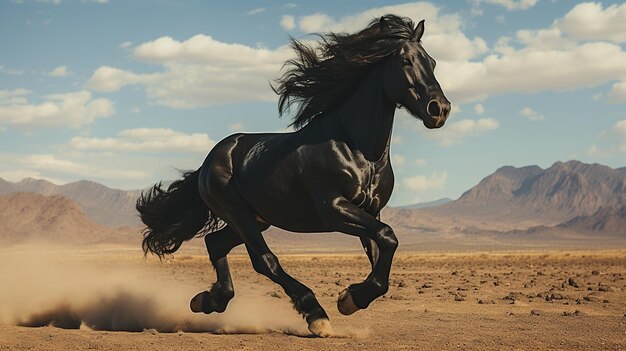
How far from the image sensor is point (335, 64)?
8.85 m

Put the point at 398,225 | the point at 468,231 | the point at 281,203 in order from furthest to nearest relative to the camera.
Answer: the point at 398,225
the point at 468,231
the point at 281,203

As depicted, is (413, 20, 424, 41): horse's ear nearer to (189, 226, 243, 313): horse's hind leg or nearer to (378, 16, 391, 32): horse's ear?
(378, 16, 391, 32): horse's ear

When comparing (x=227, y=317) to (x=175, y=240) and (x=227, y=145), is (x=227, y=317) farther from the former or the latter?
(x=227, y=145)

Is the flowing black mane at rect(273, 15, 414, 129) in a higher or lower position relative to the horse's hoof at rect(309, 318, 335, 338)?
higher

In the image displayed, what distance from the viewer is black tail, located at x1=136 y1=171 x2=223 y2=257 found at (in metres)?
10.5

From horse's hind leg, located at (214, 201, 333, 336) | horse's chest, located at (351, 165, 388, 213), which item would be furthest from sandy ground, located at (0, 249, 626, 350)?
horse's chest, located at (351, 165, 388, 213)

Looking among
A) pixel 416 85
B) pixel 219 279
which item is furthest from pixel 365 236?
pixel 219 279

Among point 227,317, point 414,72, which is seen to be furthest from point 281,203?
point 227,317

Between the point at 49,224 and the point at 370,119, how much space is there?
400 feet

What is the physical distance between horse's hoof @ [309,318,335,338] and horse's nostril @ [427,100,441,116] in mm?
2523

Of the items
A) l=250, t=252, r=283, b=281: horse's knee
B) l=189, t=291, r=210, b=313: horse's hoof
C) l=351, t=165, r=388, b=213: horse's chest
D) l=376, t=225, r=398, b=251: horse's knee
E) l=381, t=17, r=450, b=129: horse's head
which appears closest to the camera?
l=376, t=225, r=398, b=251: horse's knee

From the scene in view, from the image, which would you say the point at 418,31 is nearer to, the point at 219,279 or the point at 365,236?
the point at 365,236

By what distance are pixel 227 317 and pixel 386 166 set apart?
14.1 ft

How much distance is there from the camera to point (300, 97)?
9266 millimetres
